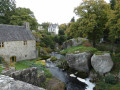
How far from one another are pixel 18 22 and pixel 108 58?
92.5 feet

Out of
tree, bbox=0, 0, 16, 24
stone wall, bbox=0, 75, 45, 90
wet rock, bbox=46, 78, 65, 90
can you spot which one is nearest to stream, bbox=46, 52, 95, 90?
wet rock, bbox=46, 78, 65, 90

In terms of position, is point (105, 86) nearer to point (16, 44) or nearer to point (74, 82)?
point (74, 82)

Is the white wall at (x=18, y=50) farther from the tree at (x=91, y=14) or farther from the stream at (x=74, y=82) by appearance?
the tree at (x=91, y=14)

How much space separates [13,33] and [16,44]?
118 inches

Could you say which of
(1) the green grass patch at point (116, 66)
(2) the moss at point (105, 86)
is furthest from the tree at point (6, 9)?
(1) the green grass patch at point (116, 66)

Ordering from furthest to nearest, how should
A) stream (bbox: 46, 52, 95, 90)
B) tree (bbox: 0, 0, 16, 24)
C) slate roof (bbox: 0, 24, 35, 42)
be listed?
1. tree (bbox: 0, 0, 16, 24)
2. slate roof (bbox: 0, 24, 35, 42)
3. stream (bbox: 46, 52, 95, 90)

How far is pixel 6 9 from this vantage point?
110 ft

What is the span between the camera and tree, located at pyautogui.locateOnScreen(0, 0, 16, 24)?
32.4 meters

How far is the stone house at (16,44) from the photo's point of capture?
2123 centimetres

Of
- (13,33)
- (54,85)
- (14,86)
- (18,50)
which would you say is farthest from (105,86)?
(13,33)

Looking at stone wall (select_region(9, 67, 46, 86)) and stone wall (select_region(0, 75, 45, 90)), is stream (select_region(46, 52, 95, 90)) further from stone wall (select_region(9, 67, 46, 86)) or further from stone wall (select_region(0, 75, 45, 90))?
stone wall (select_region(0, 75, 45, 90))

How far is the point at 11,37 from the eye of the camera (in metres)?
22.4

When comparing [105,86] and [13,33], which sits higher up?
[13,33]

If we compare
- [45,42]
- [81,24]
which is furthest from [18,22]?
[81,24]
